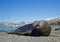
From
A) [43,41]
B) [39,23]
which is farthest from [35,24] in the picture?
[43,41]

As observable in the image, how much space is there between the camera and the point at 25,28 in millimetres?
8914

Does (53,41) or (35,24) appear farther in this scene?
(35,24)

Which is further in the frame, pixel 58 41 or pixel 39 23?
pixel 39 23

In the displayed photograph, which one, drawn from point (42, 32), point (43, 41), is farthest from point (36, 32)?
point (43, 41)

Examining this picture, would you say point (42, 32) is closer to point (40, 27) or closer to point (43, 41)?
point (40, 27)

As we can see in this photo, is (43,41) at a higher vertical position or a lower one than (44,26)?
lower

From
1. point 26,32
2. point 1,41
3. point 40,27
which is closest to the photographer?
point 1,41

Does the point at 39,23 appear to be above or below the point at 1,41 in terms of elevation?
above

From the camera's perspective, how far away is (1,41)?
538 cm

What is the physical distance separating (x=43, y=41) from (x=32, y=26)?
9.41 ft

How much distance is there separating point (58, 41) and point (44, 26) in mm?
2569

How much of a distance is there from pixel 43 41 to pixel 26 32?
3.04 meters

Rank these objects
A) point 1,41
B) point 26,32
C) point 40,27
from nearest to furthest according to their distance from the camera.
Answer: point 1,41 → point 40,27 → point 26,32

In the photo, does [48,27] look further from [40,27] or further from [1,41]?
[1,41]
